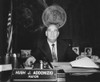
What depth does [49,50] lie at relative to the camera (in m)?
2.66

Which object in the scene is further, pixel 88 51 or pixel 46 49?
pixel 88 51

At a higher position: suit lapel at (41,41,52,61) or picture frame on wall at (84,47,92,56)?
suit lapel at (41,41,52,61)

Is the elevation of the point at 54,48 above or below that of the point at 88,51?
above

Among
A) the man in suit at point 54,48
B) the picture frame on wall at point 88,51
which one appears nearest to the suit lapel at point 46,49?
the man in suit at point 54,48

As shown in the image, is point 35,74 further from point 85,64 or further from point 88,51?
point 88,51

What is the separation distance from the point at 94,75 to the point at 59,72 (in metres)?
0.25

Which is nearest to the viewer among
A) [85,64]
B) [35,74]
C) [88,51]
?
[35,74]

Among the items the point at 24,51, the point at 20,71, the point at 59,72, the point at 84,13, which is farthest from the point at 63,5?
the point at 20,71

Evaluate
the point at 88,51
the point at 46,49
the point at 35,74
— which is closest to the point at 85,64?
the point at 35,74

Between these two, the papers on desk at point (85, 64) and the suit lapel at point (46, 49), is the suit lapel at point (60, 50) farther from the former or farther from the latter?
the papers on desk at point (85, 64)

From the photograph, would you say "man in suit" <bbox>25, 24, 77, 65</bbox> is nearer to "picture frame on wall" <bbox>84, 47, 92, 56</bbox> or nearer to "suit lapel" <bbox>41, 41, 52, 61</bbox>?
"suit lapel" <bbox>41, 41, 52, 61</bbox>

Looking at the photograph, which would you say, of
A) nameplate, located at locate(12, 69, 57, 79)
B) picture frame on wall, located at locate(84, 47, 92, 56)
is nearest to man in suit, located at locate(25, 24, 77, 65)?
picture frame on wall, located at locate(84, 47, 92, 56)

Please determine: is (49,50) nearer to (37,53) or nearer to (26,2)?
(37,53)

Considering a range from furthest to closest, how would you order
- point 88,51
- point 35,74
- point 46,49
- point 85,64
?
1. point 88,51
2. point 46,49
3. point 85,64
4. point 35,74
